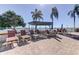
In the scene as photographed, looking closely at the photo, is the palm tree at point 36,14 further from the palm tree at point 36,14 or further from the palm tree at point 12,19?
the palm tree at point 12,19

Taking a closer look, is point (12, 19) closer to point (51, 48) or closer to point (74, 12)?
point (51, 48)

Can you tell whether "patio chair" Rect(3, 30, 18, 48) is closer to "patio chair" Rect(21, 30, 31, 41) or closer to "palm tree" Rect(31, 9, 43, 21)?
"patio chair" Rect(21, 30, 31, 41)

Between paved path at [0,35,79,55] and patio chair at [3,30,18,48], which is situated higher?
patio chair at [3,30,18,48]

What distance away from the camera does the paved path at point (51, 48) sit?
3174 millimetres

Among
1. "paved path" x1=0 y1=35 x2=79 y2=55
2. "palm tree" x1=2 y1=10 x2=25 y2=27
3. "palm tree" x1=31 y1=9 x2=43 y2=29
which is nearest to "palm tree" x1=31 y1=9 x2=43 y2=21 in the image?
"palm tree" x1=31 y1=9 x2=43 y2=29

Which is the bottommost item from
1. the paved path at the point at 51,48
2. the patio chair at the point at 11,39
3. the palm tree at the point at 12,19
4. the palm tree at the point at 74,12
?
the paved path at the point at 51,48

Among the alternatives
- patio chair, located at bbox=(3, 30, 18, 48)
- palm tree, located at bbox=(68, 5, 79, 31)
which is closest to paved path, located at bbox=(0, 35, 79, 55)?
patio chair, located at bbox=(3, 30, 18, 48)

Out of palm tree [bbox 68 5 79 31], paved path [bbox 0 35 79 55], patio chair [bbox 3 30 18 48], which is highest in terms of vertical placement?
palm tree [bbox 68 5 79 31]

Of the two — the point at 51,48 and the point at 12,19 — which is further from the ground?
the point at 12,19

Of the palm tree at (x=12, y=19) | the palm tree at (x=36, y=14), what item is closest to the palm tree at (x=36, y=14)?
the palm tree at (x=36, y=14)

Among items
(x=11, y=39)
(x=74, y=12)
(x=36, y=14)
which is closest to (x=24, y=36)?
(x=11, y=39)

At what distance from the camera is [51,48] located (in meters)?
3.19

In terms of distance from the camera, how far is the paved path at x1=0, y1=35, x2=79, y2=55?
3.17 metres
